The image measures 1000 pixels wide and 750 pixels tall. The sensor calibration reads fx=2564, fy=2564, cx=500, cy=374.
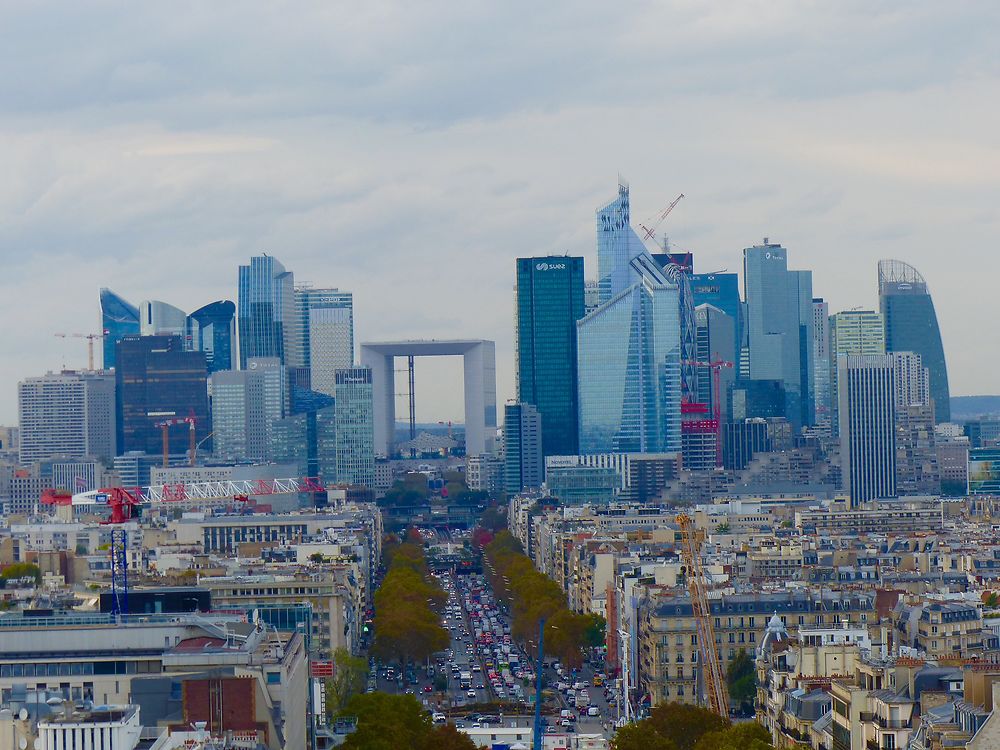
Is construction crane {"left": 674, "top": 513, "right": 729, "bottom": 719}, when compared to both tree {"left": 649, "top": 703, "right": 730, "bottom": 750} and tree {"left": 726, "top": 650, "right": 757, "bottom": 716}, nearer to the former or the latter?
tree {"left": 726, "top": 650, "right": 757, "bottom": 716}

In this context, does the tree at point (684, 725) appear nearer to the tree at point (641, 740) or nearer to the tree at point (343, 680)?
the tree at point (641, 740)

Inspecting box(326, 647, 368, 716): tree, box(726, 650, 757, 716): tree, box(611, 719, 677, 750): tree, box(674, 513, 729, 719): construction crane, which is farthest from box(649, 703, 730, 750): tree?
box(326, 647, 368, 716): tree

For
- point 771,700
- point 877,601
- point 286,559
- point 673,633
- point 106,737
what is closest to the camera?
point 106,737

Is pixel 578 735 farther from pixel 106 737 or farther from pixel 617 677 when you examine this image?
pixel 106 737

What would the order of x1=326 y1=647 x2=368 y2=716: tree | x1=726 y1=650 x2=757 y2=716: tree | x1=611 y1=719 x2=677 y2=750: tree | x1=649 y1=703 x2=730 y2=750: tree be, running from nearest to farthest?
x1=611 y1=719 x2=677 y2=750: tree < x1=649 y1=703 x2=730 y2=750: tree < x1=326 y1=647 x2=368 y2=716: tree < x1=726 y1=650 x2=757 y2=716: tree

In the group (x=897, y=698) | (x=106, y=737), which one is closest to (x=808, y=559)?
(x=897, y=698)

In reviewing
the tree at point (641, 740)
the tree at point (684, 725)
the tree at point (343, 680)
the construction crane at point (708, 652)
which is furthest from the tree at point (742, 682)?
the tree at point (641, 740)
